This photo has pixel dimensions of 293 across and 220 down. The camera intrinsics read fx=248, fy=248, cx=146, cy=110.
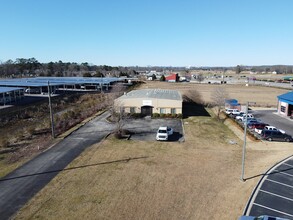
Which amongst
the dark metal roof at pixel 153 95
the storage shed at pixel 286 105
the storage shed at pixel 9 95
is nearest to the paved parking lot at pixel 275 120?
the storage shed at pixel 286 105

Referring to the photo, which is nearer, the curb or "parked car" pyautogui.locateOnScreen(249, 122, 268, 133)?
the curb

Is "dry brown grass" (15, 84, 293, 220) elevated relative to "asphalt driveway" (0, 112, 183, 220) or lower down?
lower down

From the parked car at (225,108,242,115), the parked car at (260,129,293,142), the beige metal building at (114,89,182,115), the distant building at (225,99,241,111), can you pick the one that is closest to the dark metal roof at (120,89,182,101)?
the beige metal building at (114,89,182,115)

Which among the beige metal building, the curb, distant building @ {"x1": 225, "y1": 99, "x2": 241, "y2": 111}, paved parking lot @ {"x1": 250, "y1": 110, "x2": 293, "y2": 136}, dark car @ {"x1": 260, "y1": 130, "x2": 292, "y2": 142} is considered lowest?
paved parking lot @ {"x1": 250, "y1": 110, "x2": 293, "y2": 136}

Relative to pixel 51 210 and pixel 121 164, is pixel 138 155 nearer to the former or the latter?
pixel 121 164

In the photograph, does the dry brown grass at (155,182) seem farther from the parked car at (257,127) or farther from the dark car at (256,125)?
the dark car at (256,125)

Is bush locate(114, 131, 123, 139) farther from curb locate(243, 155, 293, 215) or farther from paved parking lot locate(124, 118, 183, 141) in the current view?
curb locate(243, 155, 293, 215)
